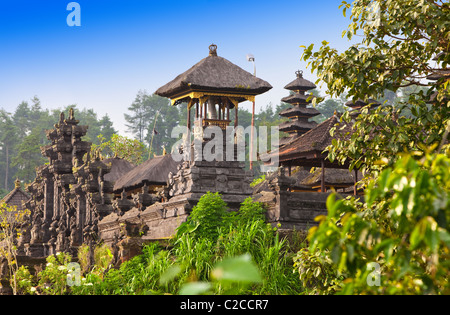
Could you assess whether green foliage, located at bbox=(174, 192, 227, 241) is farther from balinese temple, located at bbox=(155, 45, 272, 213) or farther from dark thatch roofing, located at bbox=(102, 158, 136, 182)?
dark thatch roofing, located at bbox=(102, 158, 136, 182)

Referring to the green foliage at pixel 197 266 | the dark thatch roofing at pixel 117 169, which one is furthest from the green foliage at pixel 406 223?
the dark thatch roofing at pixel 117 169

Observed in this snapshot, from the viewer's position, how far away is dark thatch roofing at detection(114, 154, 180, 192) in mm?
25375

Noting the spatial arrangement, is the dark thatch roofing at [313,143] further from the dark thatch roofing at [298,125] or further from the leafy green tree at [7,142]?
the leafy green tree at [7,142]

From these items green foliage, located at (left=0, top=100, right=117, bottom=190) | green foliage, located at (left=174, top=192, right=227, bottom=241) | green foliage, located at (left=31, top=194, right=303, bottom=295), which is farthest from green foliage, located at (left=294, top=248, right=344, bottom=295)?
green foliage, located at (left=0, top=100, right=117, bottom=190)

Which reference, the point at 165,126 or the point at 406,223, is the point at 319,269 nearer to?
the point at 406,223

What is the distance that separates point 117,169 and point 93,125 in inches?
1876

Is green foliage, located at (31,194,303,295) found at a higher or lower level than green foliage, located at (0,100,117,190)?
lower

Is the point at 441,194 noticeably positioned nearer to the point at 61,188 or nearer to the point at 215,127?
the point at 215,127

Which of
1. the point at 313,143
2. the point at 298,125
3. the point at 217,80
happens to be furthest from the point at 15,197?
the point at 313,143

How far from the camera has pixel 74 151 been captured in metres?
22.7

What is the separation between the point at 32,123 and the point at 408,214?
76461 millimetres

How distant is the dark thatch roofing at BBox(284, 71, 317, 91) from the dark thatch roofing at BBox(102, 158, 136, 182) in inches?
470

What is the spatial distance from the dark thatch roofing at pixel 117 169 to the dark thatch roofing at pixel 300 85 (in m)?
11.9
